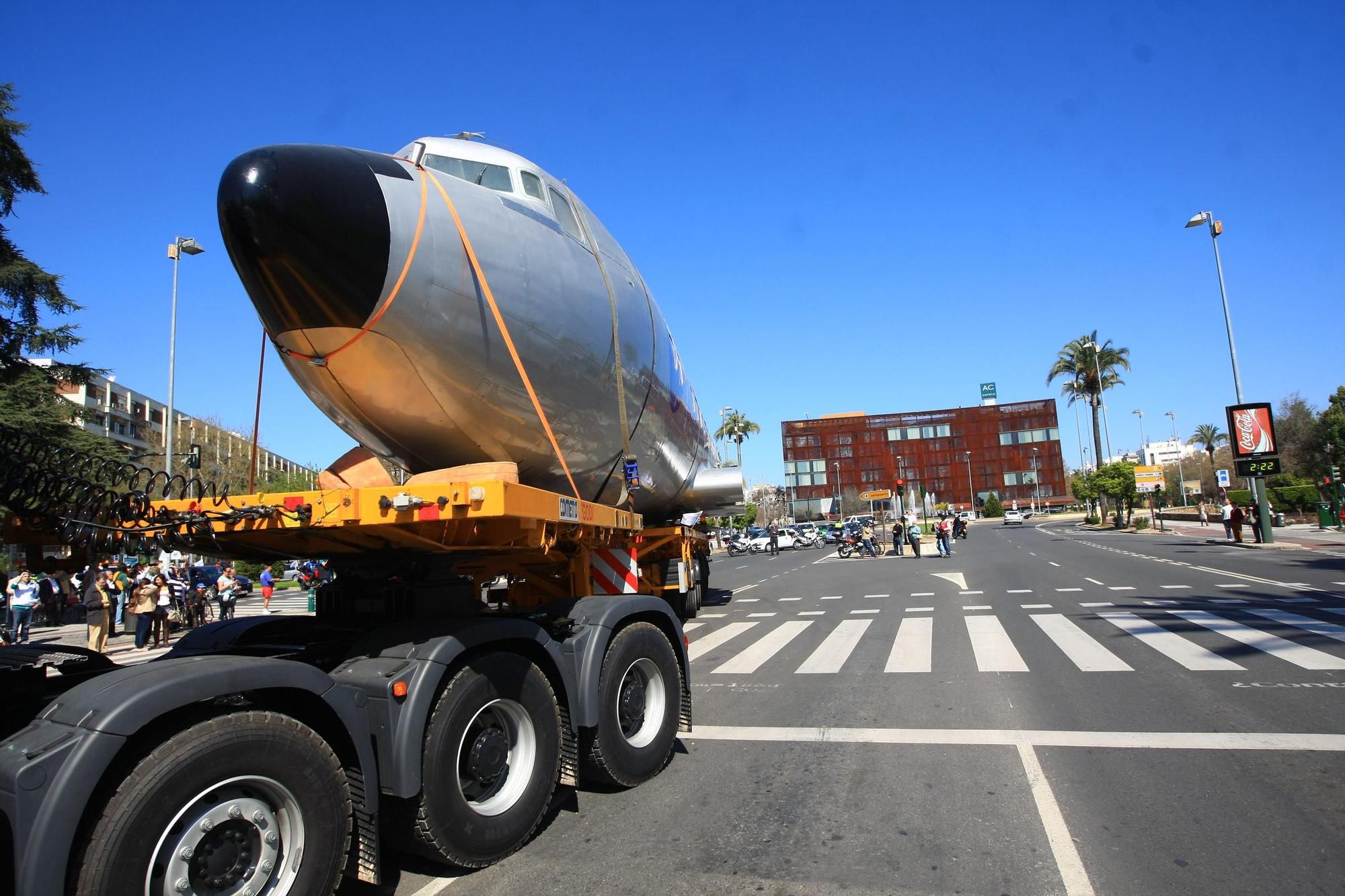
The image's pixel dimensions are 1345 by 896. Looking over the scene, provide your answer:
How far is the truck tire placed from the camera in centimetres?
243

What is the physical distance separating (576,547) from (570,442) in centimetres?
89

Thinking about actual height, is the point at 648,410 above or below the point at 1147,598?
above

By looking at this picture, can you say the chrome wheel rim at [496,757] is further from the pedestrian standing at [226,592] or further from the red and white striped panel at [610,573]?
the pedestrian standing at [226,592]

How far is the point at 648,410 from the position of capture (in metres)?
6.64

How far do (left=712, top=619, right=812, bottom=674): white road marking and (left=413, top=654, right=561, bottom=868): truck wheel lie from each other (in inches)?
190

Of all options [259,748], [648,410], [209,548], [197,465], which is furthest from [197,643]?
[648,410]

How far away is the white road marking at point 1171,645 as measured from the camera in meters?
7.54

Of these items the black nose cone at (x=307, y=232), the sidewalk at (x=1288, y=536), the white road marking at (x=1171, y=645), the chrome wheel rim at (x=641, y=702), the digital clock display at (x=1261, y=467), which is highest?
the black nose cone at (x=307, y=232)

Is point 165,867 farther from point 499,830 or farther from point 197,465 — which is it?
point 197,465

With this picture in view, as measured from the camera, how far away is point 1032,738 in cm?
554

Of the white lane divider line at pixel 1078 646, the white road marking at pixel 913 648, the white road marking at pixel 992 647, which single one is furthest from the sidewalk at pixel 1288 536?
the white road marking at pixel 913 648

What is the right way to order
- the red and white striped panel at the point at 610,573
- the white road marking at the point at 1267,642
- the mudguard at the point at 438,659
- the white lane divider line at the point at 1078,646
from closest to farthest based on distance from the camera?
the mudguard at the point at 438,659, the red and white striped panel at the point at 610,573, the white road marking at the point at 1267,642, the white lane divider line at the point at 1078,646

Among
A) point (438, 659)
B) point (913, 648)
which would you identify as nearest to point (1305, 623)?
point (913, 648)

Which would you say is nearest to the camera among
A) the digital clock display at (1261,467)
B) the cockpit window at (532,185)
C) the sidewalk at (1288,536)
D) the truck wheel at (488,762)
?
the truck wheel at (488,762)
